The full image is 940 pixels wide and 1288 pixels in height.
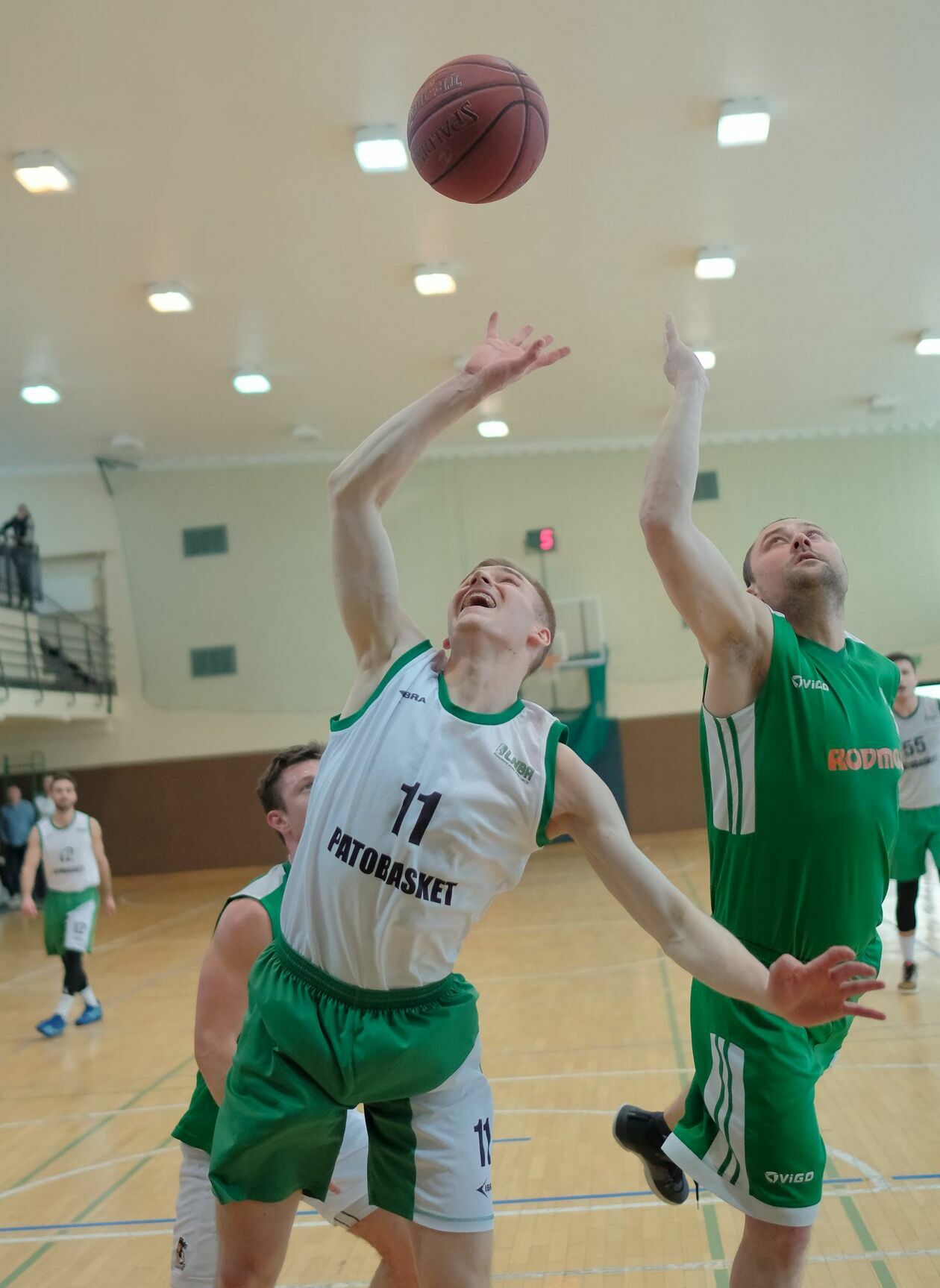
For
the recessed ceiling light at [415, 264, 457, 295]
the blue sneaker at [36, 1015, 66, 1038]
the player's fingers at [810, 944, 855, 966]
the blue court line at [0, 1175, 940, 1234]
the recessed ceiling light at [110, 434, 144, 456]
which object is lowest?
the blue sneaker at [36, 1015, 66, 1038]

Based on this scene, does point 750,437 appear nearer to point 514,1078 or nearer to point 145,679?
point 145,679

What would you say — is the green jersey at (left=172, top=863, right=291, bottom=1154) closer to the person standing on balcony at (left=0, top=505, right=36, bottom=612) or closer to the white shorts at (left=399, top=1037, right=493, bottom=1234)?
the white shorts at (left=399, top=1037, right=493, bottom=1234)

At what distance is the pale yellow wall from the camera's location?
59.9 feet

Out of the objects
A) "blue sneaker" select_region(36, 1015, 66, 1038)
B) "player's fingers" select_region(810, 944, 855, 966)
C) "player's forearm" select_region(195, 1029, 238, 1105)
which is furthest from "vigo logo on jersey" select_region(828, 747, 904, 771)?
"blue sneaker" select_region(36, 1015, 66, 1038)

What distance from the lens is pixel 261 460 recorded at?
1930cm

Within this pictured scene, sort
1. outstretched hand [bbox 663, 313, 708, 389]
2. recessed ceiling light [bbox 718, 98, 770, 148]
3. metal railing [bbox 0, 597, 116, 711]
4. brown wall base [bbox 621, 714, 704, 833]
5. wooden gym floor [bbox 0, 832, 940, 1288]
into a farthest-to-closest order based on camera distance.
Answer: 1. brown wall base [bbox 621, 714, 704, 833]
2. metal railing [bbox 0, 597, 116, 711]
3. recessed ceiling light [bbox 718, 98, 770, 148]
4. wooden gym floor [bbox 0, 832, 940, 1288]
5. outstretched hand [bbox 663, 313, 708, 389]

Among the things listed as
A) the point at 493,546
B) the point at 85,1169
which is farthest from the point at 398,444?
the point at 493,546

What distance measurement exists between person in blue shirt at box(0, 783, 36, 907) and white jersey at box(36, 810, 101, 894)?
8633 millimetres

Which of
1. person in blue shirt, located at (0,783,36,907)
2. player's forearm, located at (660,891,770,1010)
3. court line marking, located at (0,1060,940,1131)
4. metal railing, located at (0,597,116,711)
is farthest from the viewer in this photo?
metal railing, located at (0,597,116,711)

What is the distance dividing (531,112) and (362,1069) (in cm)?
414

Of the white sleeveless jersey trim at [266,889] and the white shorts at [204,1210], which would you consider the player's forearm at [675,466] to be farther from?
the white shorts at [204,1210]

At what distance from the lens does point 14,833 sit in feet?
57.0

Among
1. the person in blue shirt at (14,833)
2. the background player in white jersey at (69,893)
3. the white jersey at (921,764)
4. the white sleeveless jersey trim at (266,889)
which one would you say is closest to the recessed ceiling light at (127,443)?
the person in blue shirt at (14,833)

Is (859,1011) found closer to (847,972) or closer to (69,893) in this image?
(847,972)
